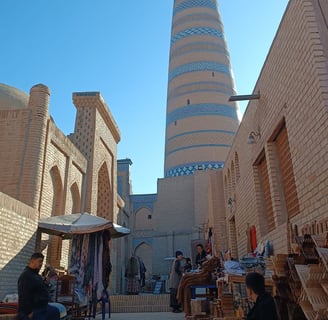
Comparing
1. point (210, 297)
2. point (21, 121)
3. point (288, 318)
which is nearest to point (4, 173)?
point (21, 121)

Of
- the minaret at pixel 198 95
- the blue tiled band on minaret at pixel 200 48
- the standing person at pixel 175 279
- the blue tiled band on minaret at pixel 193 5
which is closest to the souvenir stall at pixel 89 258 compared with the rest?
the standing person at pixel 175 279

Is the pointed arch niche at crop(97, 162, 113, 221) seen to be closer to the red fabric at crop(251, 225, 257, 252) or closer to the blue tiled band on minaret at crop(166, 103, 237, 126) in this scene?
the blue tiled band on minaret at crop(166, 103, 237, 126)

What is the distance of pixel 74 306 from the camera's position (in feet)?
20.3

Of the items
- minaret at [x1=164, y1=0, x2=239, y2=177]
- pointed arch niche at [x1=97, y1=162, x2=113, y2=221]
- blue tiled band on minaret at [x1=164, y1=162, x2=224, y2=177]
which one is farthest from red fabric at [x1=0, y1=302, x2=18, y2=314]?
minaret at [x1=164, y1=0, x2=239, y2=177]

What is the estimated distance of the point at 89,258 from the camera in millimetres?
6727

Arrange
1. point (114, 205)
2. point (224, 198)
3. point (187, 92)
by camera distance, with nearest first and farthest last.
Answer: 1. point (224, 198)
2. point (114, 205)
3. point (187, 92)

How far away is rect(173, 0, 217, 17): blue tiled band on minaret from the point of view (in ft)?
77.5

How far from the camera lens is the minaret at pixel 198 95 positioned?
1912 centimetres

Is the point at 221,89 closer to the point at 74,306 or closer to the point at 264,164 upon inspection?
the point at 264,164

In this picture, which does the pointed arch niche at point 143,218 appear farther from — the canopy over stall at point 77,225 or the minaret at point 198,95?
the canopy over stall at point 77,225

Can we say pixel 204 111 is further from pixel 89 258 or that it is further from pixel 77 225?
pixel 89 258

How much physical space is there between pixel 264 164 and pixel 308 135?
228cm

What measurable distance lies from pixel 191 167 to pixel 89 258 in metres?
12.5

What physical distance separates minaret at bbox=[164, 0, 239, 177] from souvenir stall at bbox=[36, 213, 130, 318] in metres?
12.1
